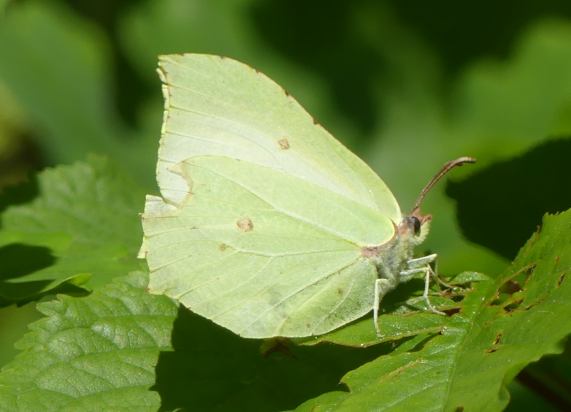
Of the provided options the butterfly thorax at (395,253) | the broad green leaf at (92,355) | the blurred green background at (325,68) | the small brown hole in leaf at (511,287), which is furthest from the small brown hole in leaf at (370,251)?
the blurred green background at (325,68)

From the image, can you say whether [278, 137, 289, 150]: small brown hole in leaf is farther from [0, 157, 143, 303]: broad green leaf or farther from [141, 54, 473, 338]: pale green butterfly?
[0, 157, 143, 303]: broad green leaf

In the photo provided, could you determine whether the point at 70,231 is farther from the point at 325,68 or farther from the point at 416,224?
the point at 325,68

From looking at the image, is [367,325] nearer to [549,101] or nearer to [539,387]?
[539,387]

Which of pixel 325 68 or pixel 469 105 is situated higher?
pixel 325 68

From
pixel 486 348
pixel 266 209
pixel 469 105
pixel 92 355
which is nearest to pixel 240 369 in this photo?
pixel 92 355

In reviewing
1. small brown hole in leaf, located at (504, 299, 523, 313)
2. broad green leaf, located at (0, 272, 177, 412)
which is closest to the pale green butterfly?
broad green leaf, located at (0, 272, 177, 412)

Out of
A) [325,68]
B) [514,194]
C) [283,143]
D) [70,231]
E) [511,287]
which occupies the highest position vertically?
[325,68]

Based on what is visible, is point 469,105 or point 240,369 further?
point 469,105

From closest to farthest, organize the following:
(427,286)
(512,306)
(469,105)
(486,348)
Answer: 1. (486,348)
2. (512,306)
3. (427,286)
4. (469,105)
